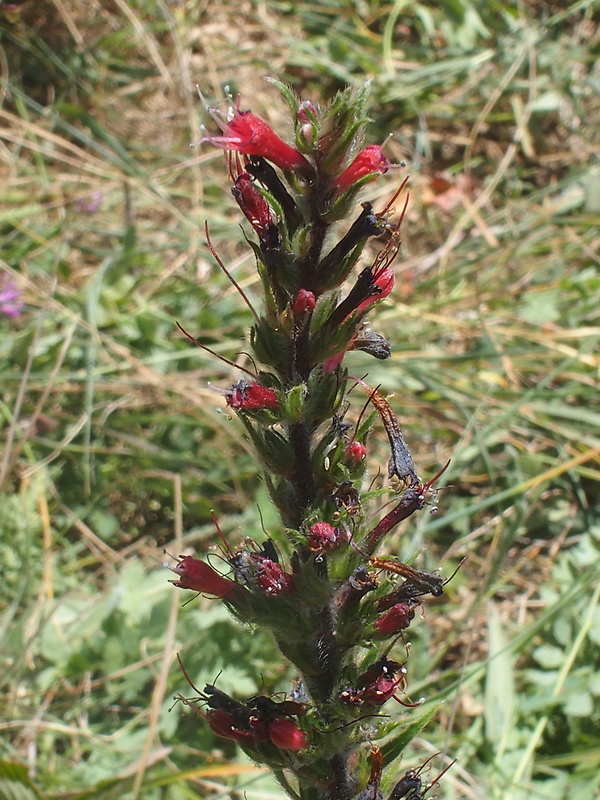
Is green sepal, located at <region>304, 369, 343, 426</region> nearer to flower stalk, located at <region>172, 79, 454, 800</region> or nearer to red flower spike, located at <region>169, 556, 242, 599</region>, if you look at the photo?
flower stalk, located at <region>172, 79, 454, 800</region>

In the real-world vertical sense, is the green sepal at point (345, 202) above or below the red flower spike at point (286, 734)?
above

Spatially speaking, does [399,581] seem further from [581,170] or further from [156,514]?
[581,170]

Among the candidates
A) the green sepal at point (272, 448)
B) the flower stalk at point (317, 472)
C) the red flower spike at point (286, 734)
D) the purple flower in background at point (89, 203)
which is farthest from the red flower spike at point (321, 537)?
the purple flower in background at point (89, 203)

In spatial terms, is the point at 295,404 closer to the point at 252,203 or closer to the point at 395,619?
the point at 252,203

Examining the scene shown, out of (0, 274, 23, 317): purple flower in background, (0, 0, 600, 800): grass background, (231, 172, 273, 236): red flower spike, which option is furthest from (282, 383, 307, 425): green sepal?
(0, 274, 23, 317): purple flower in background

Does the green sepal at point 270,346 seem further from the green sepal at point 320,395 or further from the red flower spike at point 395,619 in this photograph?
the red flower spike at point 395,619

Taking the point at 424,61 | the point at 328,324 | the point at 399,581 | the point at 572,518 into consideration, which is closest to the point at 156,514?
the point at 572,518
